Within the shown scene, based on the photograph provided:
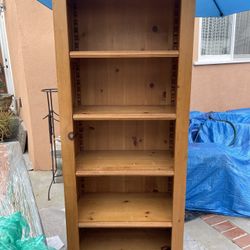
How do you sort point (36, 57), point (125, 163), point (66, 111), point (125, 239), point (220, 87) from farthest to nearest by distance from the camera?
point (220, 87) < point (36, 57) < point (125, 239) < point (125, 163) < point (66, 111)

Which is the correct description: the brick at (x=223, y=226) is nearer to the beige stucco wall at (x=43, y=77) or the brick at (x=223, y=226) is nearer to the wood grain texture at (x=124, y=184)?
the wood grain texture at (x=124, y=184)

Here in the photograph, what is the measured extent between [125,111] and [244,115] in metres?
2.16

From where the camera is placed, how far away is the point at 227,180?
2.19 m

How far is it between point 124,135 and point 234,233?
1.28 metres

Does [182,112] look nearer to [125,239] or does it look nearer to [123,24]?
[123,24]

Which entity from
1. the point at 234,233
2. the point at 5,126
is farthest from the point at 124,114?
the point at 5,126

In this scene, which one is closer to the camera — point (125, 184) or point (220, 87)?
point (125, 184)

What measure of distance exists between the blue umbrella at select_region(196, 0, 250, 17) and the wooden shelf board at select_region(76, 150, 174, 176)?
38.8 inches

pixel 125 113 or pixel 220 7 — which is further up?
pixel 220 7

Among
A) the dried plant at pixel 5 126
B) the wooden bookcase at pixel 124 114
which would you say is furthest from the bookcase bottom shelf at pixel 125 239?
the dried plant at pixel 5 126

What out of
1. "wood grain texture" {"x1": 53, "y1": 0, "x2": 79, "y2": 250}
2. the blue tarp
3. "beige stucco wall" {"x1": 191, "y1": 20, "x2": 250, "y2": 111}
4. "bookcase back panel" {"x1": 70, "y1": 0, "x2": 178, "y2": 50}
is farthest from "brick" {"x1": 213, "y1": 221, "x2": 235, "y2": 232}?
"beige stucco wall" {"x1": 191, "y1": 20, "x2": 250, "y2": 111}

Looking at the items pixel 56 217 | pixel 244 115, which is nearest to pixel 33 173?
pixel 56 217

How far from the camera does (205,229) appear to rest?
2094 millimetres

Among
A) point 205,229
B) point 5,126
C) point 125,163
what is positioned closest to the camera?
point 125,163
